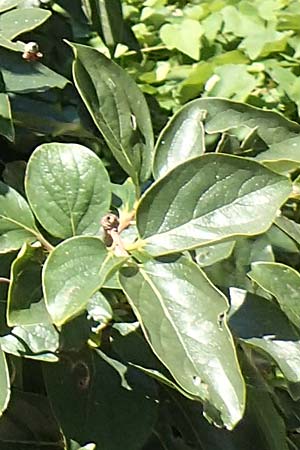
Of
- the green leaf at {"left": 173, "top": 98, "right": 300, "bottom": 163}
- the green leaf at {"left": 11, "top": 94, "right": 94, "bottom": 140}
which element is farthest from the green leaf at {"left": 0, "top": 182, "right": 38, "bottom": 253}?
the green leaf at {"left": 11, "top": 94, "right": 94, "bottom": 140}

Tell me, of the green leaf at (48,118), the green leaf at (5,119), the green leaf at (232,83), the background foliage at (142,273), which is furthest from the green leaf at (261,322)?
the green leaf at (232,83)

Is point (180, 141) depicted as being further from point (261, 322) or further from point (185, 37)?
point (185, 37)

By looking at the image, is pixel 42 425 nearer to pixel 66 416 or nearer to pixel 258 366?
pixel 66 416

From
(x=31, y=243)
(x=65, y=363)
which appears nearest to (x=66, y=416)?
(x=65, y=363)

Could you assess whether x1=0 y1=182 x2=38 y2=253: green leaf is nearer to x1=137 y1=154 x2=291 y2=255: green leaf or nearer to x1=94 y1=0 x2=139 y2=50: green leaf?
x1=137 y1=154 x2=291 y2=255: green leaf

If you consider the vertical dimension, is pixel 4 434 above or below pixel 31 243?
below

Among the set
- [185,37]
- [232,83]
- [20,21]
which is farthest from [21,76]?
[185,37]
